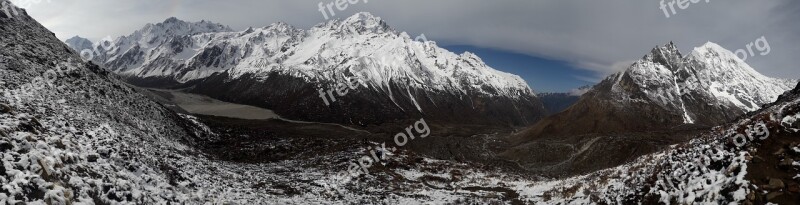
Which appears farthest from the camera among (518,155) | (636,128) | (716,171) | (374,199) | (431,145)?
(636,128)

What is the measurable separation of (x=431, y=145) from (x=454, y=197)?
358ft

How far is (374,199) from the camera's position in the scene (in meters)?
39.0

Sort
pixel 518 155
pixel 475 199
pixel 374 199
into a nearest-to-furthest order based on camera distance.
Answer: pixel 374 199, pixel 475 199, pixel 518 155

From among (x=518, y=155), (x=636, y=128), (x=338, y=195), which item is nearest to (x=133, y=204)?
(x=338, y=195)

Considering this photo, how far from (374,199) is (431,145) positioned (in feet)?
379

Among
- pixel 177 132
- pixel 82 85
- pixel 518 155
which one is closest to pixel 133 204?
pixel 82 85

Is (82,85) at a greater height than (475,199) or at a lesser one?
greater

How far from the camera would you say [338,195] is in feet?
128

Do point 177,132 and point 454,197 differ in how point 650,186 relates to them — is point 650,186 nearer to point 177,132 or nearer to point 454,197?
point 454,197

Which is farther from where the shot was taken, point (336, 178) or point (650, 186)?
point (336, 178)

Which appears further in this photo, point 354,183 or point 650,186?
point 354,183

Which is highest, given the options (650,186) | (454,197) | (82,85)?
(82,85)

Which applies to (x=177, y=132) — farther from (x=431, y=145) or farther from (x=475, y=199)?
(x=431, y=145)

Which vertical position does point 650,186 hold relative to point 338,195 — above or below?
above
